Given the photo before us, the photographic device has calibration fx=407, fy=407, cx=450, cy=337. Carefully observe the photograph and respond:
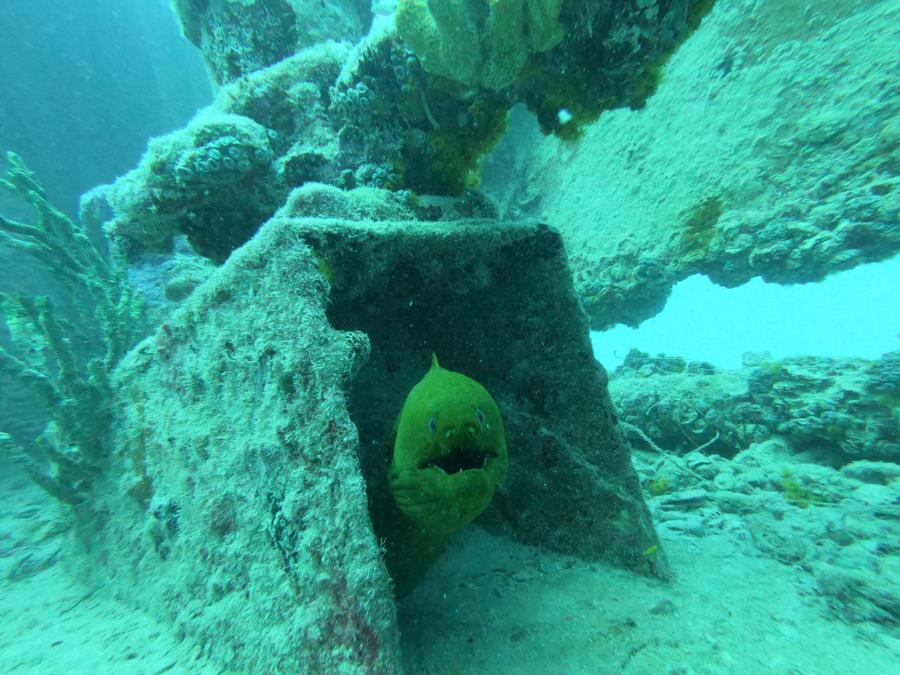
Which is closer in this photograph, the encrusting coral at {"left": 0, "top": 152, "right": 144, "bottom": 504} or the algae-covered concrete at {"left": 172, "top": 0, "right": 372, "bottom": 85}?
the encrusting coral at {"left": 0, "top": 152, "right": 144, "bottom": 504}

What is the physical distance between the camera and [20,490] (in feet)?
25.1

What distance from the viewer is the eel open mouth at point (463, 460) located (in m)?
2.00

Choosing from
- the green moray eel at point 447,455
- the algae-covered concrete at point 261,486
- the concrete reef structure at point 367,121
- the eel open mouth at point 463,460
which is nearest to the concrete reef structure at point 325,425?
the algae-covered concrete at point 261,486

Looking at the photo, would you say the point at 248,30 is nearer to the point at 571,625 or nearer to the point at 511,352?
the point at 511,352

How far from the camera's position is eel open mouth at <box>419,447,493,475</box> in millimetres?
1999

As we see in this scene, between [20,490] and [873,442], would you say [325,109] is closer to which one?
[873,442]

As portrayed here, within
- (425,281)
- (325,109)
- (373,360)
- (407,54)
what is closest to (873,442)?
(425,281)

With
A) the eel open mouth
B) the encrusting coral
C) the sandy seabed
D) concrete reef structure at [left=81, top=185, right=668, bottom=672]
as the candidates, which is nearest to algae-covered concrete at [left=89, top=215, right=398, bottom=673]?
concrete reef structure at [left=81, top=185, right=668, bottom=672]

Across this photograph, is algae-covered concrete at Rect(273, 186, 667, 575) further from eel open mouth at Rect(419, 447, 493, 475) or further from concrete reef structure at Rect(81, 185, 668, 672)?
eel open mouth at Rect(419, 447, 493, 475)

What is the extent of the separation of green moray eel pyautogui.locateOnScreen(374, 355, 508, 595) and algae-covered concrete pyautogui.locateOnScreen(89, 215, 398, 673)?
14.0 inches

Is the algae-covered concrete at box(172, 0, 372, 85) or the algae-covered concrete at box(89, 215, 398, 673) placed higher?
the algae-covered concrete at box(172, 0, 372, 85)

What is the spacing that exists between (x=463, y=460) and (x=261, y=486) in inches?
38.9

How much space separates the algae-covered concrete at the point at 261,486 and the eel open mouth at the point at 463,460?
497mm

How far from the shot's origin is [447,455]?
198 centimetres
